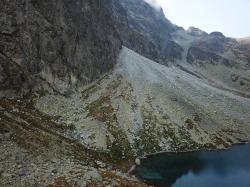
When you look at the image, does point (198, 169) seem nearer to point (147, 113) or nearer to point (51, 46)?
point (147, 113)

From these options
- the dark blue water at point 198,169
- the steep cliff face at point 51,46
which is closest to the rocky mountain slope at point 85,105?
the steep cliff face at point 51,46

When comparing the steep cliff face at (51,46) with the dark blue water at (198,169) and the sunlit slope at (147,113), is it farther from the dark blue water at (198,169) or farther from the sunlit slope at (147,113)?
the dark blue water at (198,169)

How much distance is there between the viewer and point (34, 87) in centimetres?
7581

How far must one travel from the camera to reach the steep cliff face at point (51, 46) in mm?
75250

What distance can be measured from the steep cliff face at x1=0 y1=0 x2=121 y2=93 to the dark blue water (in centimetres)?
2702

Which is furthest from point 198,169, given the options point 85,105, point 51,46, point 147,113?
point 51,46

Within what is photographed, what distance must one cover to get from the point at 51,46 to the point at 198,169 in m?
39.9

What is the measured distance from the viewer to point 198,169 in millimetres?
70312

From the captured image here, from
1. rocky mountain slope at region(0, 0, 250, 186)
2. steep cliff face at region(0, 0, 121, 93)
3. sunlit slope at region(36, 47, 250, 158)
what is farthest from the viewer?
steep cliff face at region(0, 0, 121, 93)

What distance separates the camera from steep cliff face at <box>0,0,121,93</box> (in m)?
75.2

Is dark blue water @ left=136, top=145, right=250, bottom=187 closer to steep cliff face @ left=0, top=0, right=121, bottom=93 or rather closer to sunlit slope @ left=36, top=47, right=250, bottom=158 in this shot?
sunlit slope @ left=36, top=47, right=250, bottom=158

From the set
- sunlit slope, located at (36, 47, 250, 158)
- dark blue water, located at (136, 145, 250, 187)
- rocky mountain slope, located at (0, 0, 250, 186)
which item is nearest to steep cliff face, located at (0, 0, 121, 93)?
rocky mountain slope, located at (0, 0, 250, 186)

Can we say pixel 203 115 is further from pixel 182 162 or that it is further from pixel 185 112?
pixel 182 162

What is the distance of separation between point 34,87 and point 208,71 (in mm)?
137464
